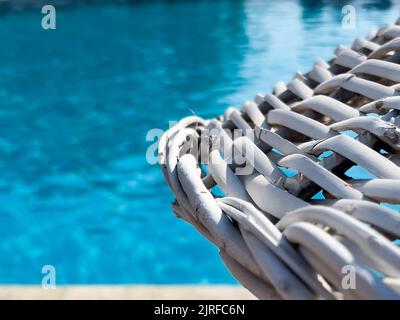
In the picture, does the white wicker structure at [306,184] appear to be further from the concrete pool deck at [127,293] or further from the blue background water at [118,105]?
the blue background water at [118,105]

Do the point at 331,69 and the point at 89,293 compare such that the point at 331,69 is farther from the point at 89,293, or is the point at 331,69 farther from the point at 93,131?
the point at 93,131

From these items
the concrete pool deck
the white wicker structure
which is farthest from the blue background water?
the white wicker structure

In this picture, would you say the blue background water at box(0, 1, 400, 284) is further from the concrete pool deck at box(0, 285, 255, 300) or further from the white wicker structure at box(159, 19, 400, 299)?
the white wicker structure at box(159, 19, 400, 299)

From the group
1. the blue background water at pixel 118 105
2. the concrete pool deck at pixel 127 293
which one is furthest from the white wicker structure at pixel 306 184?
the blue background water at pixel 118 105

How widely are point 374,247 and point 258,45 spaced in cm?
663

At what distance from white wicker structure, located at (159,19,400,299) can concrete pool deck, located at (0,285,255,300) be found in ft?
2.54

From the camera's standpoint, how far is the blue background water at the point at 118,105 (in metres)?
3.18

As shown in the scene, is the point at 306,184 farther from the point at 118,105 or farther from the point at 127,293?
the point at 118,105

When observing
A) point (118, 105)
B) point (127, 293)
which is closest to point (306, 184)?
point (127, 293)

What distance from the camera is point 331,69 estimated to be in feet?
4.31

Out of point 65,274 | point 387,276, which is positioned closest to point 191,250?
point 65,274

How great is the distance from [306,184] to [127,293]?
119cm

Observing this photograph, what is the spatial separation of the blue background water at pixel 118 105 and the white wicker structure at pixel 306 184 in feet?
6.68

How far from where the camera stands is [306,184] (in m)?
0.80
